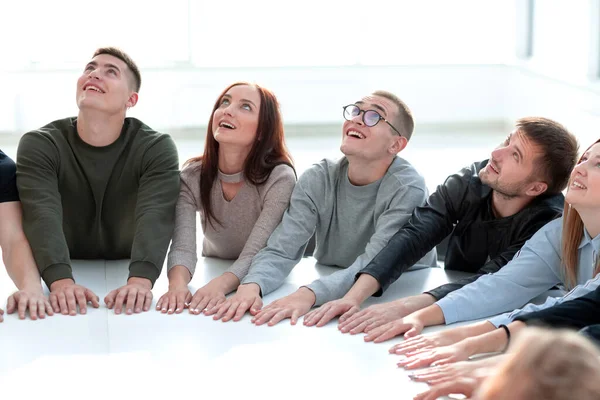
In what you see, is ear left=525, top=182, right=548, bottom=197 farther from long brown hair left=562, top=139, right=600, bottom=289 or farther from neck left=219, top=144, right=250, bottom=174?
neck left=219, top=144, right=250, bottom=174

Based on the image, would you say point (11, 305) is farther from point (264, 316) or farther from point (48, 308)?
point (264, 316)

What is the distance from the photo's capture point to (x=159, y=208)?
331cm

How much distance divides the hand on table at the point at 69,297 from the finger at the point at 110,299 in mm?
29

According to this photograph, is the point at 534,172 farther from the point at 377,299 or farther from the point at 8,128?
the point at 8,128

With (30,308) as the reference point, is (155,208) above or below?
above

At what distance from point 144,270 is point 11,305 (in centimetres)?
45

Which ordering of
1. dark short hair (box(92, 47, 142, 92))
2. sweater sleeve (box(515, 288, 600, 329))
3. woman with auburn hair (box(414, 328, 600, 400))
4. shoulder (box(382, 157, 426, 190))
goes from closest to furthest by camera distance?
woman with auburn hair (box(414, 328, 600, 400))
sweater sleeve (box(515, 288, 600, 329))
shoulder (box(382, 157, 426, 190))
dark short hair (box(92, 47, 142, 92))

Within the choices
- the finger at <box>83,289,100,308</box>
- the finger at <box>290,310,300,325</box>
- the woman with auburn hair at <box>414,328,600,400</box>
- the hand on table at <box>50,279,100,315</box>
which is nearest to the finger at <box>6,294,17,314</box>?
the hand on table at <box>50,279,100,315</box>

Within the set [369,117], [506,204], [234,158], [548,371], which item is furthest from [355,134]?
[548,371]

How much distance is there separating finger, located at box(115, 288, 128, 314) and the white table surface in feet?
0.11

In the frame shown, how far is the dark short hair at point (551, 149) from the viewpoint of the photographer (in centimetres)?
317

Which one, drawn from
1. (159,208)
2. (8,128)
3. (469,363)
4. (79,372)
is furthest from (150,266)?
(8,128)

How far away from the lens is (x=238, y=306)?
9.72ft

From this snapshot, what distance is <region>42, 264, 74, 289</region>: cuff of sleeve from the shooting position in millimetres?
3102
